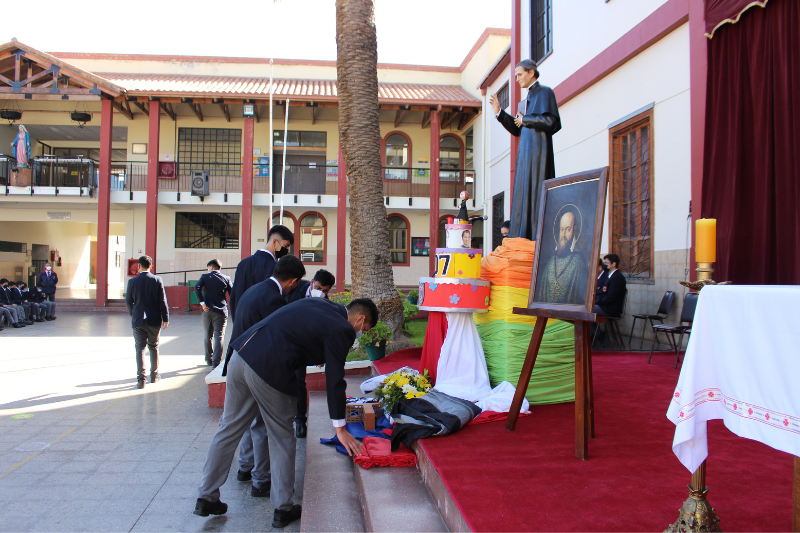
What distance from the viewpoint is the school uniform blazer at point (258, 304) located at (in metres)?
3.67

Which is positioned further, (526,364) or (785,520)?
(526,364)

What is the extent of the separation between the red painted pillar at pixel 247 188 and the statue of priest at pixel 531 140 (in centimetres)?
1378

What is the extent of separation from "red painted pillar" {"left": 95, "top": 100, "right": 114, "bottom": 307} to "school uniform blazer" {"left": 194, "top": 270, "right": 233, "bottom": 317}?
11.0 meters

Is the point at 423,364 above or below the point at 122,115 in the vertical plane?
below

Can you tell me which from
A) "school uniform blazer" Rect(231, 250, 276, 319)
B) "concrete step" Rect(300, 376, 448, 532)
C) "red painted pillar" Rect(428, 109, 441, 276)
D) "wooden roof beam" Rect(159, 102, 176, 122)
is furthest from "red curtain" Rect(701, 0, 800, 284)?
"wooden roof beam" Rect(159, 102, 176, 122)

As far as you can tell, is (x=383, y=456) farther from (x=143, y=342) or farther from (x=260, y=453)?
(x=143, y=342)

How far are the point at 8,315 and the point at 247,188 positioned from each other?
7.56 m

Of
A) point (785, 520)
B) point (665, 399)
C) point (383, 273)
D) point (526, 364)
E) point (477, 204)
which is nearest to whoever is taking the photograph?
point (785, 520)

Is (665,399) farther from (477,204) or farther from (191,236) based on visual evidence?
(191,236)

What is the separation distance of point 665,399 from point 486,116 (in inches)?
564

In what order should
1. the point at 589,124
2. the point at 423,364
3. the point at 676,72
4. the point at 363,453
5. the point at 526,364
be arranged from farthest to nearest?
the point at 589,124 < the point at 676,72 < the point at 423,364 < the point at 526,364 < the point at 363,453

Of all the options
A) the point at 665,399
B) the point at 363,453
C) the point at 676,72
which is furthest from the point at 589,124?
the point at 363,453

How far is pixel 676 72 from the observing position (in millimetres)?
6762

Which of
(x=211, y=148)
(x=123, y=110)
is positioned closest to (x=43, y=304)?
(x=123, y=110)
